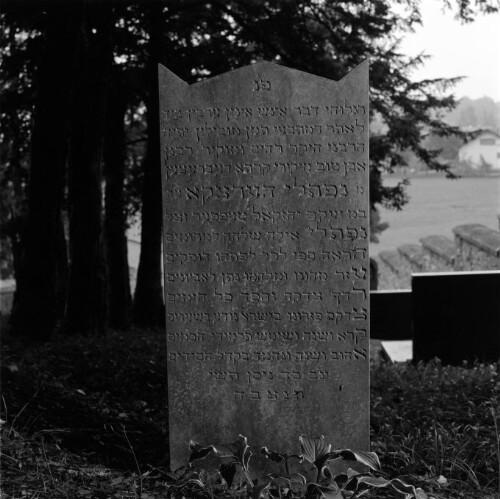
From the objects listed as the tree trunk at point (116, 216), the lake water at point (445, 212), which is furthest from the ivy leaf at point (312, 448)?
Result: the lake water at point (445, 212)

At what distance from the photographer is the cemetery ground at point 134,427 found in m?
Result: 5.00

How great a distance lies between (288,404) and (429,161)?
32.1 feet

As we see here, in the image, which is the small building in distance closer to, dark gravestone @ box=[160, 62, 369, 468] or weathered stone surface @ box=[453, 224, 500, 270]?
weathered stone surface @ box=[453, 224, 500, 270]

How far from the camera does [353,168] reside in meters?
5.23

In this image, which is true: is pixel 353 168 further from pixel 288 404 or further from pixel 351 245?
pixel 288 404

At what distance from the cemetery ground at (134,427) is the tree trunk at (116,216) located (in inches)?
210

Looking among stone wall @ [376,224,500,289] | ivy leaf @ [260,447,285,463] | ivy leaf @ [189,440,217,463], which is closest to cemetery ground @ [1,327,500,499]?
ivy leaf @ [189,440,217,463]

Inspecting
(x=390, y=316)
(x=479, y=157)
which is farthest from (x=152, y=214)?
(x=479, y=157)

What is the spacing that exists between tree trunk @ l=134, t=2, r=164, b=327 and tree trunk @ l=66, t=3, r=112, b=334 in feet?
5.87

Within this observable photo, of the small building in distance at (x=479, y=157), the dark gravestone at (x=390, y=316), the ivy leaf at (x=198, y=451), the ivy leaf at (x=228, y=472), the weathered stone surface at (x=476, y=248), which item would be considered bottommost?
the dark gravestone at (x=390, y=316)

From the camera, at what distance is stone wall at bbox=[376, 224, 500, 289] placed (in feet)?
57.5

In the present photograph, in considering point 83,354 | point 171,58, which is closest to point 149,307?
point 171,58

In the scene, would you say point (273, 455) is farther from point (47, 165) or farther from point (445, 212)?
point (445, 212)

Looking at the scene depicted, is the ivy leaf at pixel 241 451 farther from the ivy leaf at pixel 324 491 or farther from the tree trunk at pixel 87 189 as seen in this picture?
the tree trunk at pixel 87 189
